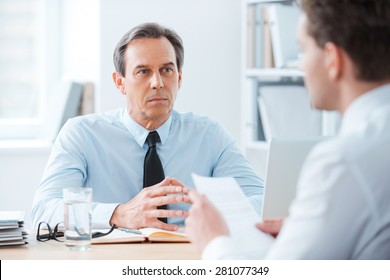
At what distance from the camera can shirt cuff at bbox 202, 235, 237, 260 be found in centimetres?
135

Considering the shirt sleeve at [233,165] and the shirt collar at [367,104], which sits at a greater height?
the shirt collar at [367,104]

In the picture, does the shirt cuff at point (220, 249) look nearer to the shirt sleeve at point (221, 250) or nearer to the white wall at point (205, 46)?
the shirt sleeve at point (221, 250)

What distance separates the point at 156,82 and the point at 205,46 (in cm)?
139

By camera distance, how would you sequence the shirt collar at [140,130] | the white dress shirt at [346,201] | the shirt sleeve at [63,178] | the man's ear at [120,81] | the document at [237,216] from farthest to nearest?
the man's ear at [120,81]
the shirt collar at [140,130]
the shirt sleeve at [63,178]
the document at [237,216]
the white dress shirt at [346,201]

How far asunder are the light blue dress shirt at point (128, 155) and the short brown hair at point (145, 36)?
7.1 inches

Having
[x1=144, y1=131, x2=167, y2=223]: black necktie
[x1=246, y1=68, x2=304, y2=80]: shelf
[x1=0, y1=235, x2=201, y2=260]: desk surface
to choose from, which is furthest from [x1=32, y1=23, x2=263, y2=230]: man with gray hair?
[x1=246, y1=68, x2=304, y2=80]: shelf

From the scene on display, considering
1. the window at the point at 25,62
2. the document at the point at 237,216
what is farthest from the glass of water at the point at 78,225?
the window at the point at 25,62

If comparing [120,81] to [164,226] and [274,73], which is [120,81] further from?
[274,73]

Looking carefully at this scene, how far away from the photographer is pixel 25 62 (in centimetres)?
406

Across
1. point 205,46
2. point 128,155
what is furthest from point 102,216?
point 205,46

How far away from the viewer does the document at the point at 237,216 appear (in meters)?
1.45

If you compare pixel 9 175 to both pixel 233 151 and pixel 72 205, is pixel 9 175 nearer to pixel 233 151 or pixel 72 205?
pixel 233 151

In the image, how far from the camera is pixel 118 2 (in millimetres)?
3592
